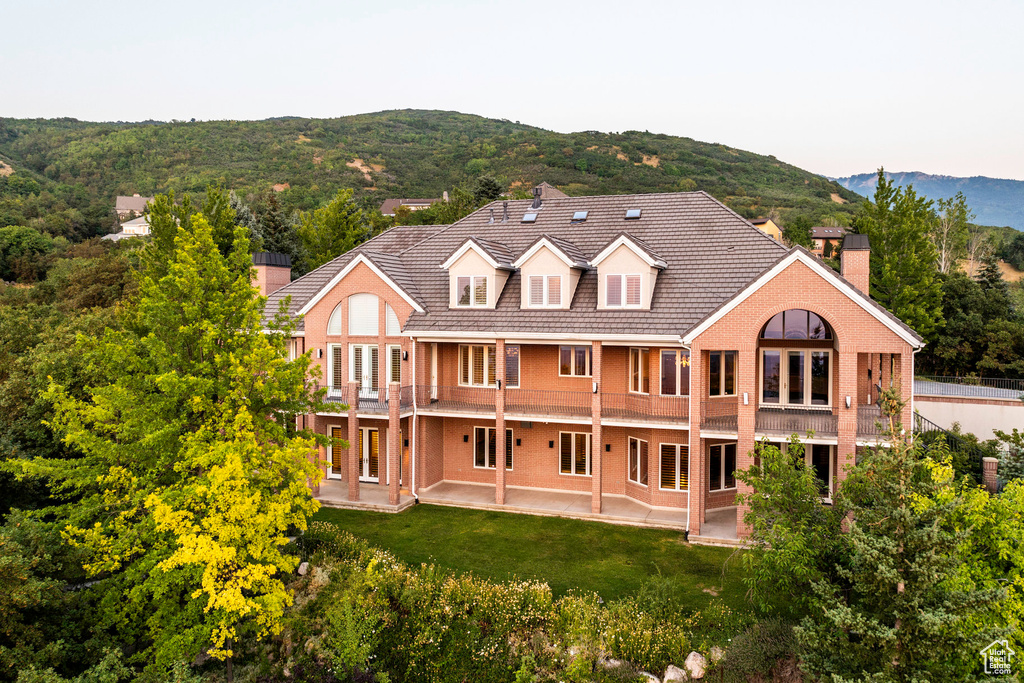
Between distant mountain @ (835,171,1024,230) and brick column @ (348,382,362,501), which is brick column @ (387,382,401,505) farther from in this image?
distant mountain @ (835,171,1024,230)

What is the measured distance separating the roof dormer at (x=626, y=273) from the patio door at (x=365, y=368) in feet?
32.3

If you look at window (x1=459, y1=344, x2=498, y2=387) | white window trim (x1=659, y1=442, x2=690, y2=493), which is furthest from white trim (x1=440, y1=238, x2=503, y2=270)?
white window trim (x1=659, y1=442, x2=690, y2=493)

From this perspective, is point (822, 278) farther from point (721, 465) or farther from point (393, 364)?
point (393, 364)

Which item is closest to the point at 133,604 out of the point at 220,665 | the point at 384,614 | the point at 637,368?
the point at 220,665

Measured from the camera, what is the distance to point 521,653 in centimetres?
1440

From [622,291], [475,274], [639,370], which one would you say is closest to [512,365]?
[475,274]

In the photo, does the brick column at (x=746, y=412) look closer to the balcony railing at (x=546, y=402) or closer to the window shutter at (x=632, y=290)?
the window shutter at (x=632, y=290)

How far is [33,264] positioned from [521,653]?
71.8 meters

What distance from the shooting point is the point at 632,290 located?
22.2m

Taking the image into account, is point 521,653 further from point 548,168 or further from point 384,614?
point 548,168

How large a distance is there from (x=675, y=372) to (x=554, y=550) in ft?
25.7

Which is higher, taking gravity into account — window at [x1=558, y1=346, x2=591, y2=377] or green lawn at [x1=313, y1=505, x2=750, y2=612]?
window at [x1=558, y1=346, x2=591, y2=377]

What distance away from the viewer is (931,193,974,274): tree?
5569 centimetres

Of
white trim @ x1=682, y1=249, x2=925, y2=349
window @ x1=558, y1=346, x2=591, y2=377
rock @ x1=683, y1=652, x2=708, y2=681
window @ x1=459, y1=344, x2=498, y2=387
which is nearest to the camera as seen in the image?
rock @ x1=683, y1=652, x2=708, y2=681
